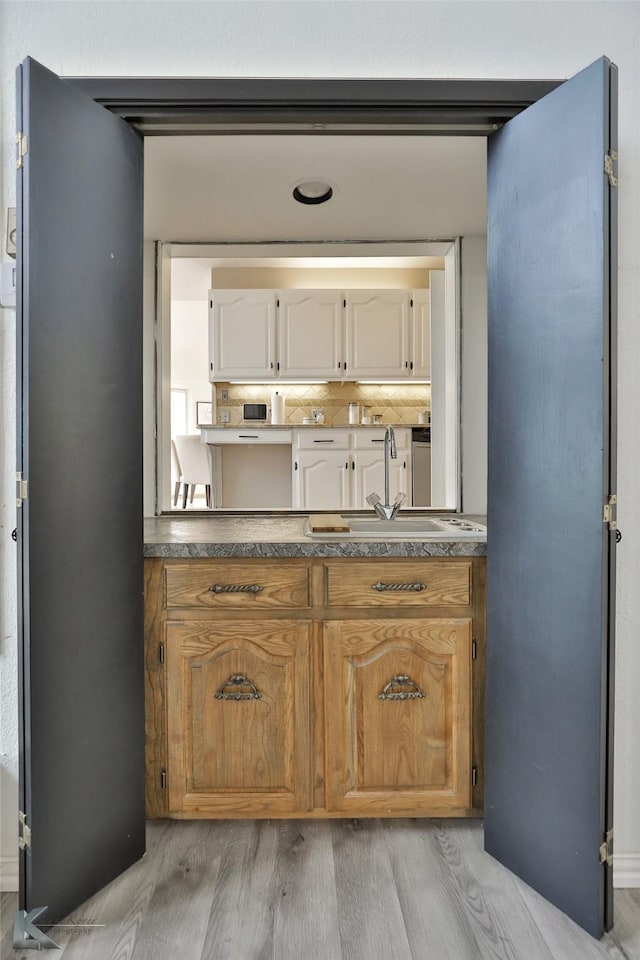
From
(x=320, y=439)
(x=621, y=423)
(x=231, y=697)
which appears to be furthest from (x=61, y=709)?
(x=621, y=423)

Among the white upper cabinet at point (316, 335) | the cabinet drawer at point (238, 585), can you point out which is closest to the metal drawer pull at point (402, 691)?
the cabinet drawer at point (238, 585)

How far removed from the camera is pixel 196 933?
4.69 ft

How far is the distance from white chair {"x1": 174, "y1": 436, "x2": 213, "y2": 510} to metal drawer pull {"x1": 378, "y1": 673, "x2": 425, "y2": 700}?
1126 mm

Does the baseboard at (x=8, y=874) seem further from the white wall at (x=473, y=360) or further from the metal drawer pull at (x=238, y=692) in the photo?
the white wall at (x=473, y=360)

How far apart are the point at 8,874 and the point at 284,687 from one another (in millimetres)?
880

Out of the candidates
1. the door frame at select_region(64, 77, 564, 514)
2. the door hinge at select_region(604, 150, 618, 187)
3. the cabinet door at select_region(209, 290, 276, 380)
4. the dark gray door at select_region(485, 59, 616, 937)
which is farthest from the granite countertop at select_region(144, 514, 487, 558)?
the door frame at select_region(64, 77, 564, 514)

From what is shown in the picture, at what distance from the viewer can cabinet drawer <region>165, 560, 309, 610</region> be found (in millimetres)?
1827

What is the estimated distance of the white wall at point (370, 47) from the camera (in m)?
1.65

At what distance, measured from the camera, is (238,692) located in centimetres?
183

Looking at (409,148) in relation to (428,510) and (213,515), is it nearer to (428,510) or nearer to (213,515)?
(428,510)

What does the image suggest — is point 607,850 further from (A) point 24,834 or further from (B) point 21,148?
(B) point 21,148

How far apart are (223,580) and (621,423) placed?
122 cm

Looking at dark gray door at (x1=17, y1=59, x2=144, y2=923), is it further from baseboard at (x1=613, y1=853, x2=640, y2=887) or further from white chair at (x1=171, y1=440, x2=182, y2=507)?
baseboard at (x1=613, y1=853, x2=640, y2=887)

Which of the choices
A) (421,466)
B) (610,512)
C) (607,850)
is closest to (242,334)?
(421,466)
